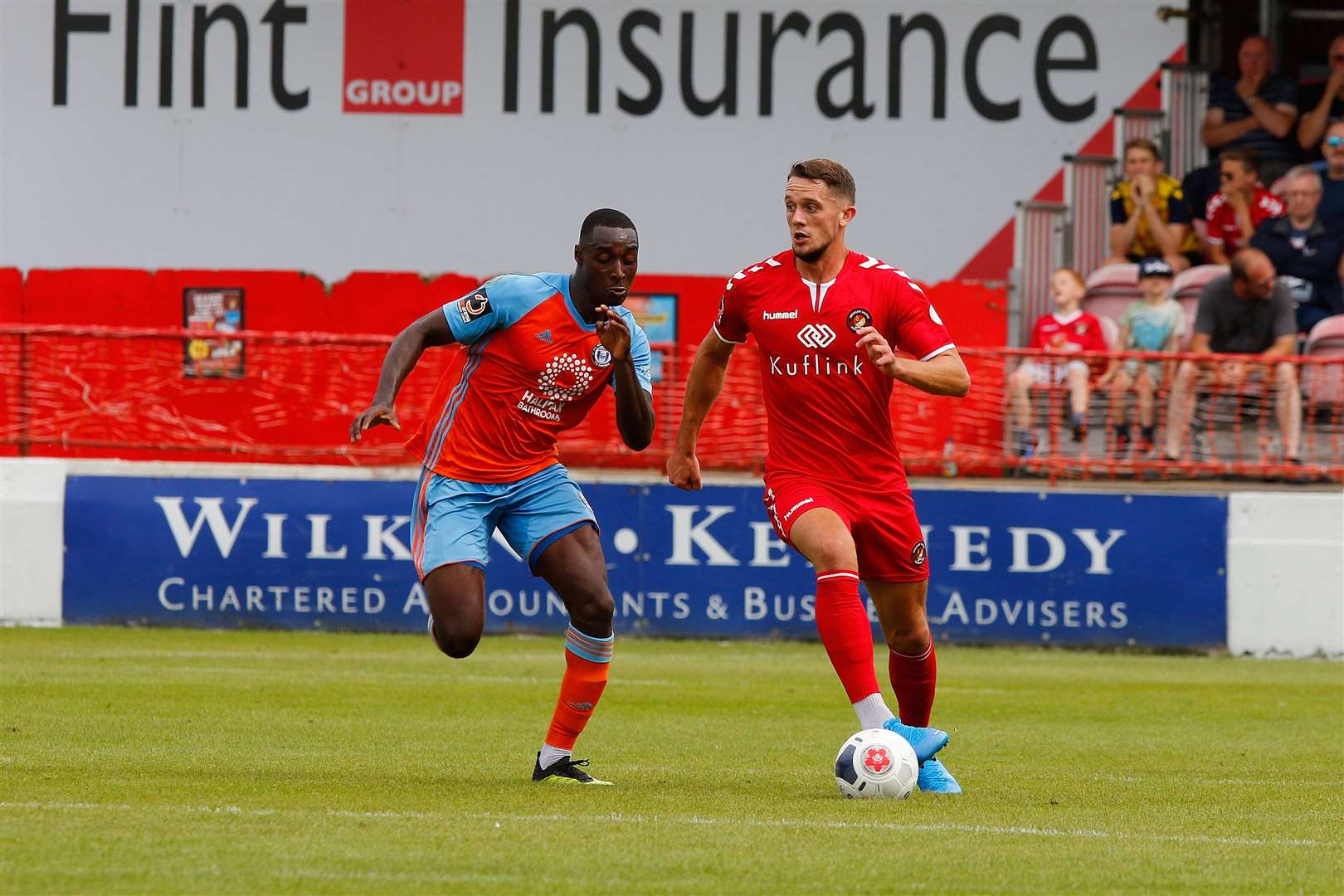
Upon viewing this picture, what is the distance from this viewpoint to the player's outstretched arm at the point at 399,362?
731cm

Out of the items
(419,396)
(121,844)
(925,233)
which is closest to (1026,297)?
(925,233)

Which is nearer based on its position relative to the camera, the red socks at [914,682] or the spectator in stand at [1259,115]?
the red socks at [914,682]

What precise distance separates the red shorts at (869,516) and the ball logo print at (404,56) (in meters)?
13.6

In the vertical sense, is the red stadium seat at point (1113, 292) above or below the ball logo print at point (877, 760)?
above

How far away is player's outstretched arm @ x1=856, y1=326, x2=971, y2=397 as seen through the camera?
7.03 metres

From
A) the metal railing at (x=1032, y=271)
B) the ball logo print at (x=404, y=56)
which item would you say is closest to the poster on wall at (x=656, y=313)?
the ball logo print at (x=404, y=56)

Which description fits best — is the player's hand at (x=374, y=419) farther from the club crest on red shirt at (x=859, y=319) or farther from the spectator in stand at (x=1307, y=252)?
the spectator in stand at (x=1307, y=252)

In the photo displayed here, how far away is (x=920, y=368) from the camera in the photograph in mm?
7254

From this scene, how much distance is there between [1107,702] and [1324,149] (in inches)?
342

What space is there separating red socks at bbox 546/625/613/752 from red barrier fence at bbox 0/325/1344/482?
7.31m

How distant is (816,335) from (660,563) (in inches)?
293

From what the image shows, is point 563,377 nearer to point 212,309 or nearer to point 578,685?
point 578,685

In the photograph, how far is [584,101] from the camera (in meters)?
20.6

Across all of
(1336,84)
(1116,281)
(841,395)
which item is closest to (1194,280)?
(1116,281)
